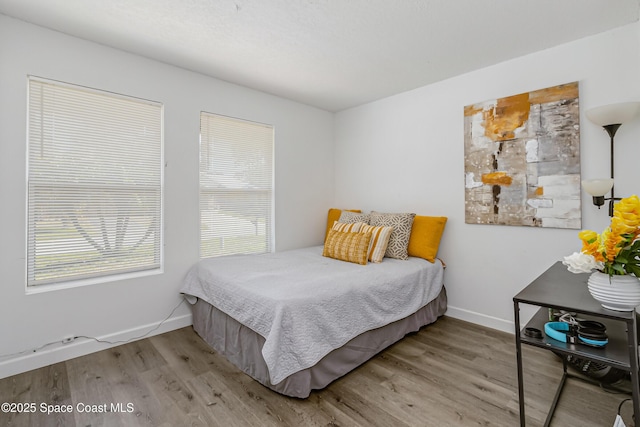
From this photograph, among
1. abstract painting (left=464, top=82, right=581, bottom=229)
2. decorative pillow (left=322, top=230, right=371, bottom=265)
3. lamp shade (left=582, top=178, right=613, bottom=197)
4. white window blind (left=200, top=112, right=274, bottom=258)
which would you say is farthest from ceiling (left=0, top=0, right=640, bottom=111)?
decorative pillow (left=322, top=230, right=371, bottom=265)

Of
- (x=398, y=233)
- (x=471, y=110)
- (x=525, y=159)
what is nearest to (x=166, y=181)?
(x=398, y=233)

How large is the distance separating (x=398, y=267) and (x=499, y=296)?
990 mm

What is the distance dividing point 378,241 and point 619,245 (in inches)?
68.7

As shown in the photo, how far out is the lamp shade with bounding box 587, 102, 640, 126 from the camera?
194 cm

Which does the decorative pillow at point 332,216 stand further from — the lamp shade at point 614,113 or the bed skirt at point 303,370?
the lamp shade at point 614,113

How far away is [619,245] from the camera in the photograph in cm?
126

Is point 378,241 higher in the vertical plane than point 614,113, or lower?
lower

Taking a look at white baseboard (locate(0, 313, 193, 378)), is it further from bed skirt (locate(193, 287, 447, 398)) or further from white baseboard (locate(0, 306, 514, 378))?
bed skirt (locate(193, 287, 447, 398))

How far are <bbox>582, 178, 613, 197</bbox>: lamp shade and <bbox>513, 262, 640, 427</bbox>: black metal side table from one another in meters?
0.67

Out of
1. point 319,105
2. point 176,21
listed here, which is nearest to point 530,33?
point 319,105

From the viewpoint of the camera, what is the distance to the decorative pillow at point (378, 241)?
281 centimetres

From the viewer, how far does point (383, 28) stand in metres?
2.14

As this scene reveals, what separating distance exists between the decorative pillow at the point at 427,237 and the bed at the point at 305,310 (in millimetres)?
80

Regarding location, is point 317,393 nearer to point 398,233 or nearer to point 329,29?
point 398,233
